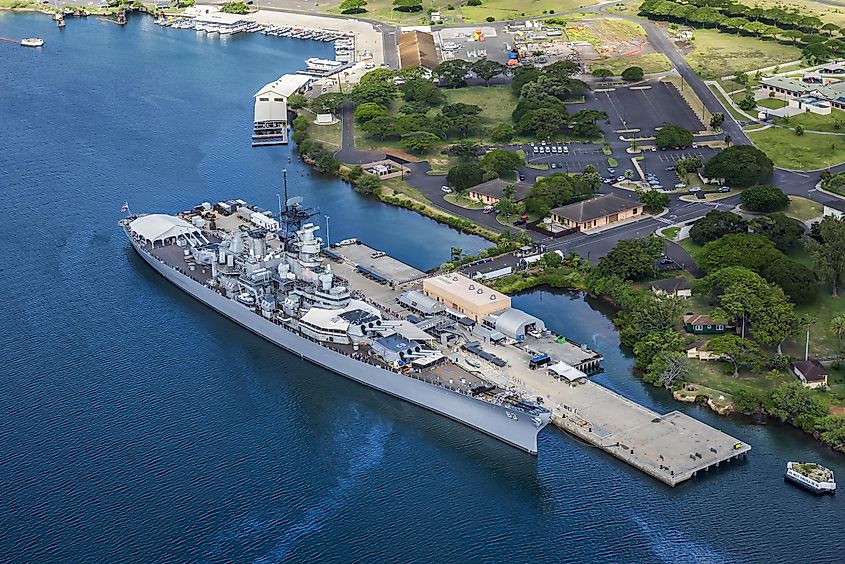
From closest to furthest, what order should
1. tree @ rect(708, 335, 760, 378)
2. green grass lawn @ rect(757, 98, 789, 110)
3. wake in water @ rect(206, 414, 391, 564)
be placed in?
wake in water @ rect(206, 414, 391, 564), tree @ rect(708, 335, 760, 378), green grass lawn @ rect(757, 98, 789, 110)

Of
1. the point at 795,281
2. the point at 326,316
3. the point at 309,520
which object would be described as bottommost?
the point at 309,520

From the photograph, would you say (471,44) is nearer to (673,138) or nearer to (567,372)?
(673,138)

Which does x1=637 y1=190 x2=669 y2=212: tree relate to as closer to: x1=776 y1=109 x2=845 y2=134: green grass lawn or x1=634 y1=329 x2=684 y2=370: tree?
x1=634 y1=329 x2=684 y2=370: tree

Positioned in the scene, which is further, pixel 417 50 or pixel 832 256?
pixel 417 50

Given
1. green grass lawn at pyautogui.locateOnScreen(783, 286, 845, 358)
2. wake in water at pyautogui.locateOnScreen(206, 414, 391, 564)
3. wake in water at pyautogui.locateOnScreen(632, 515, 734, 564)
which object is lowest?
wake in water at pyautogui.locateOnScreen(206, 414, 391, 564)

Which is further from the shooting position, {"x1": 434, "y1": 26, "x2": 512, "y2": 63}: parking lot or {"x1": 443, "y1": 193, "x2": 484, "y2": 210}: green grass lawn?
{"x1": 434, "y1": 26, "x2": 512, "y2": 63}: parking lot

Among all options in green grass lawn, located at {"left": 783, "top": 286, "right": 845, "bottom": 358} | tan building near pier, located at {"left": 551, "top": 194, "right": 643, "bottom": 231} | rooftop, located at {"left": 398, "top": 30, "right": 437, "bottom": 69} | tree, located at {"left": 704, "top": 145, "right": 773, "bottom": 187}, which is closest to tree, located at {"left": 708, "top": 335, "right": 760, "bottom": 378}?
green grass lawn, located at {"left": 783, "top": 286, "right": 845, "bottom": 358}

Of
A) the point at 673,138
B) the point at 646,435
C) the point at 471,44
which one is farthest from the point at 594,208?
the point at 471,44

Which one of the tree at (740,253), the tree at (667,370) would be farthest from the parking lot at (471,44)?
the tree at (667,370)
